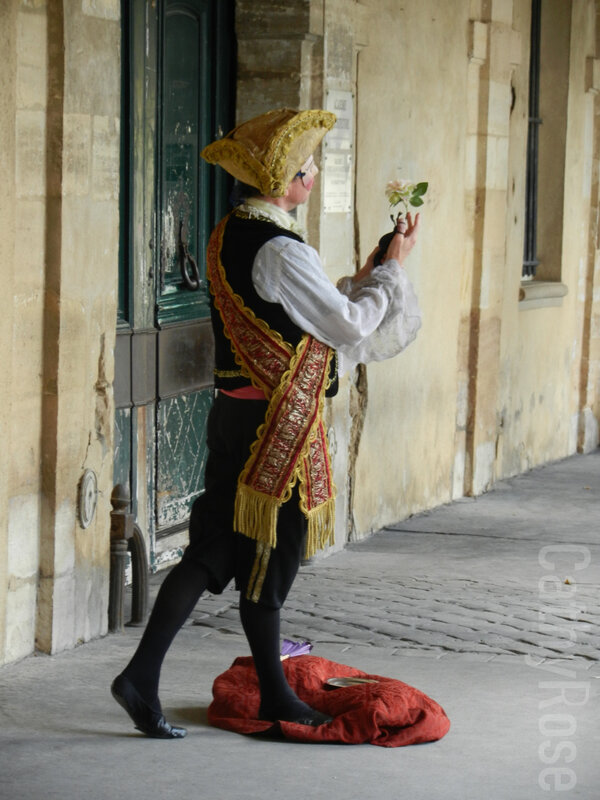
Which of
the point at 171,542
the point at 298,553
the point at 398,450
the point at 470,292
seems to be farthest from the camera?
the point at 470,292

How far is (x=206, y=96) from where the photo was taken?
24.1ft

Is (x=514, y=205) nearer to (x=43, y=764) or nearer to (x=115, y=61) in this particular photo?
(x=115, y=61)

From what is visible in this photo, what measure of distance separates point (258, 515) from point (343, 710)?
2.24 ft

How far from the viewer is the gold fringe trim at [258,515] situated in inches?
185

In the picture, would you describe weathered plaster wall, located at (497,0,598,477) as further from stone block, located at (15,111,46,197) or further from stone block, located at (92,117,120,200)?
stone block, located at (15,111,46,197)

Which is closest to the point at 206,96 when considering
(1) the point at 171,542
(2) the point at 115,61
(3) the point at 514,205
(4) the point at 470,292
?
(2) the point at 115,61

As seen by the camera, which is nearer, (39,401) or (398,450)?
(39,401)

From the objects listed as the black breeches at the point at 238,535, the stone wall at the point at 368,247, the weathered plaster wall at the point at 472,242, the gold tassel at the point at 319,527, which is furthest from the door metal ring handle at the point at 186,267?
the gold tassel at the point at 319,527

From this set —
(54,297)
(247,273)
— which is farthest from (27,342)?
(247,273)

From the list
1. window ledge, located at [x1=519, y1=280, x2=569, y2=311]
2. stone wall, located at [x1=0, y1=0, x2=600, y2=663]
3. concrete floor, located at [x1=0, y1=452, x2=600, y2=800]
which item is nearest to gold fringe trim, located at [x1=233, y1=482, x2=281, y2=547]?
concrete floor, located at [x1=0, y1=452, x2=600, y2=800]

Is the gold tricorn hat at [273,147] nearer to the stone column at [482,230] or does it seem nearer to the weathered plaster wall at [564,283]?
the stone column at [482,230]

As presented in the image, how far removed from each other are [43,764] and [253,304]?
1.47 metres

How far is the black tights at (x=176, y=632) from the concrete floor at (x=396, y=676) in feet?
0.44

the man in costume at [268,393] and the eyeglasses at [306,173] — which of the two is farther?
the eyeglasses at [306,173]
